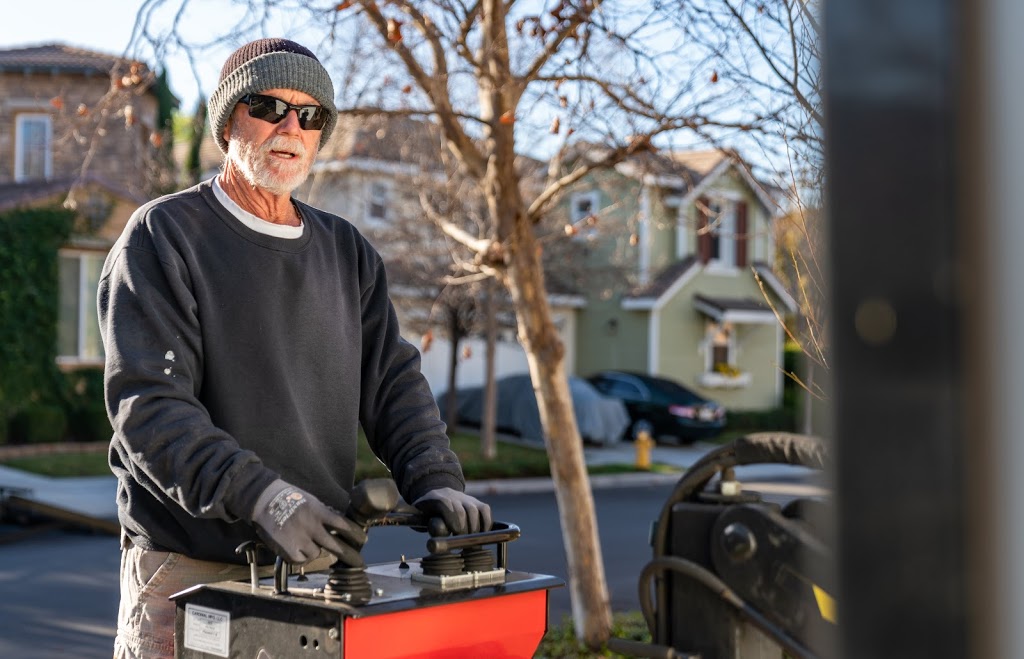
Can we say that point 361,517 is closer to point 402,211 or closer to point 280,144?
point 280,144

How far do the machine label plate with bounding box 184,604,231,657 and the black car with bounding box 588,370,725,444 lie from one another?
22480 millimetres

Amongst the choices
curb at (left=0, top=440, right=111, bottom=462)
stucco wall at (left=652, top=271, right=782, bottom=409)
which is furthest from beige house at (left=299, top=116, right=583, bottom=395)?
stucco wall at (left=652, top=271, right=782, bottom=409)

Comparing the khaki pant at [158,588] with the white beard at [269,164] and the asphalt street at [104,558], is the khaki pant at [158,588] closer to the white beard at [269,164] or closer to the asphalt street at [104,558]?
the white beard at [269,164]

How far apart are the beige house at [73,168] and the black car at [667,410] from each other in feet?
35.0

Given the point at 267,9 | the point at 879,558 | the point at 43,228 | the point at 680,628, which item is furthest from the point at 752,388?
the point at 879,558

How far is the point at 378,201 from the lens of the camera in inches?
790

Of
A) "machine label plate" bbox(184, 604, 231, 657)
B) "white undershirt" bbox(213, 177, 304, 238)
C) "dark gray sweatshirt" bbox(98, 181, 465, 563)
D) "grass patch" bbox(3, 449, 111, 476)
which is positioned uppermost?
"white undershirt" bbox(213, 177, 304, 238)

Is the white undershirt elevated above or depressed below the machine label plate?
above

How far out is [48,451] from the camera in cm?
1867

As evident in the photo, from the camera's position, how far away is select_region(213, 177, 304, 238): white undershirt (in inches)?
101

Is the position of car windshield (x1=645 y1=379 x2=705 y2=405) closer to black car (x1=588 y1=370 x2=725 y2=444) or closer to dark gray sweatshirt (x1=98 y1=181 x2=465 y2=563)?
black car (x1=588 y1=370 x2=725 y2=444)

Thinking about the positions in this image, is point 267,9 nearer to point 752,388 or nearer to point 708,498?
point 708,498

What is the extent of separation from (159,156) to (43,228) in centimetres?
504

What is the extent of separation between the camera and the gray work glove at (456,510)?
227 centimetres
